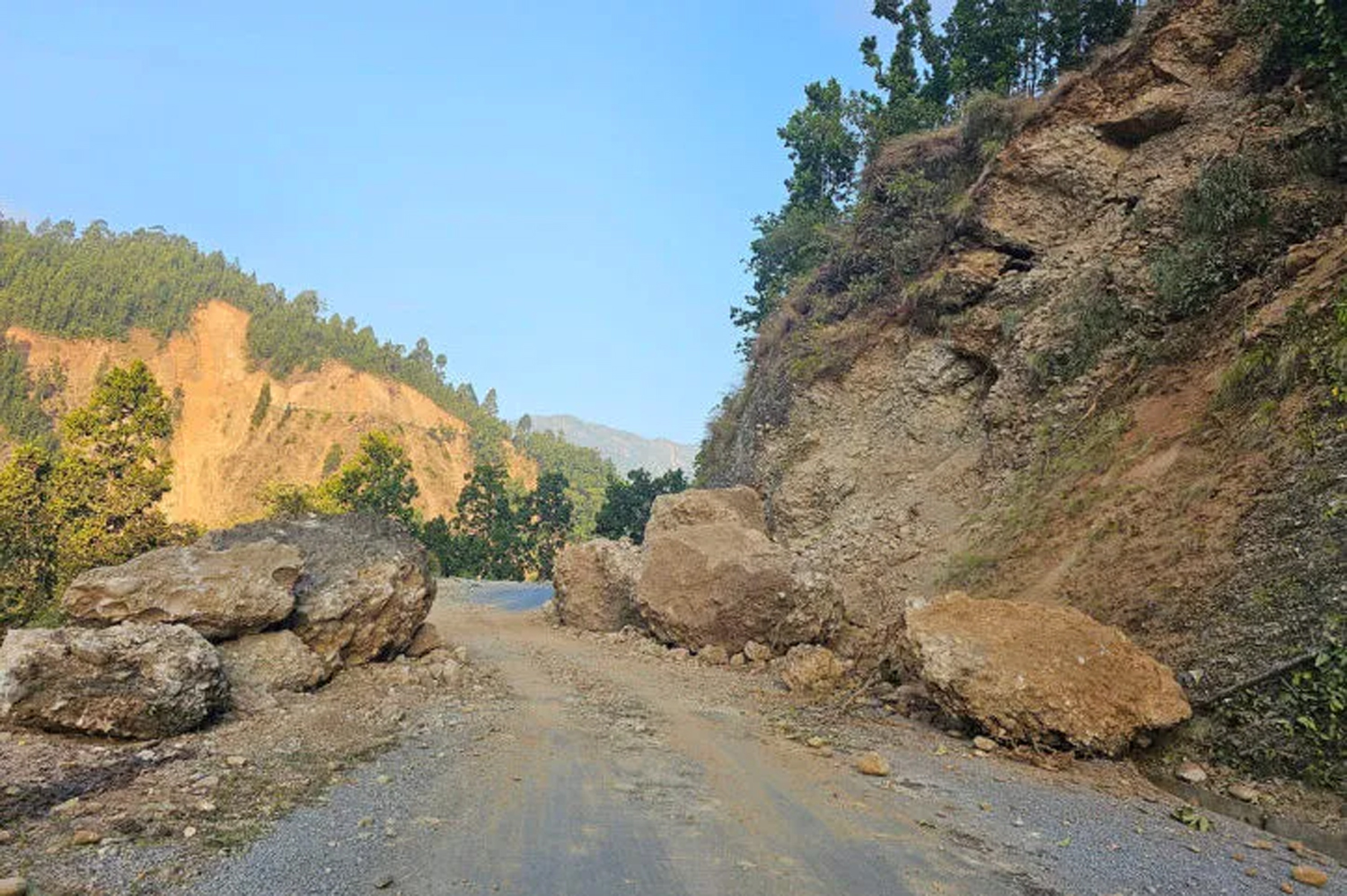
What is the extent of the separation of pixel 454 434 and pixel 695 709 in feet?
358

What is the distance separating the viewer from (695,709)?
8359mm

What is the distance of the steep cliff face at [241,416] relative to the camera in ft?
295

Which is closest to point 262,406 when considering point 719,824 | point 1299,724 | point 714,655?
point 714,655

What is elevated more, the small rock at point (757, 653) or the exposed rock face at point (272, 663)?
the small rock at point (757, 653)

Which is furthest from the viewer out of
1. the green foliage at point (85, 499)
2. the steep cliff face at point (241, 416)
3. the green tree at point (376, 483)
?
the steep cliff face at point (241, 416)

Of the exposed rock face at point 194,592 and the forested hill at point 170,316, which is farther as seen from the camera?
the forested hill at point 170,316

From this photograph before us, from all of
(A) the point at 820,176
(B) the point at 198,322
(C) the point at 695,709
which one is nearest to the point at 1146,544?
(C) the point at 695,709

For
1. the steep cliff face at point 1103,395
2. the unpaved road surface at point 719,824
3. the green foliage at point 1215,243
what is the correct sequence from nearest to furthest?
the unpaved road surface at point 719,824 < the steep cliff face at point 1103,395 < the green foliage at point 1215,243

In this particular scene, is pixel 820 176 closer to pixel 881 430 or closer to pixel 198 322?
pixel 881 430

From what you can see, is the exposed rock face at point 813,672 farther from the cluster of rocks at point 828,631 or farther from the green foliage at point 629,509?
the green foliage at point 629,509

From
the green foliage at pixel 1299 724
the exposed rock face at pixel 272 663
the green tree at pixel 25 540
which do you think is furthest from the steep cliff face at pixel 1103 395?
the green tree at pixel 25 540

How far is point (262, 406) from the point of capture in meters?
97.9

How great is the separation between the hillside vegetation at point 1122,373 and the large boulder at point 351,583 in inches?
246

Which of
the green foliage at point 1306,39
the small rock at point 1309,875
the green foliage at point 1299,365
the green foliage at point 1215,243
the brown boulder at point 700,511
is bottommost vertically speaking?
the small rock at point 1309,875
